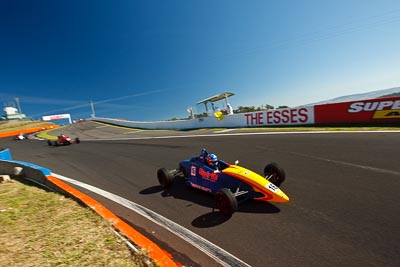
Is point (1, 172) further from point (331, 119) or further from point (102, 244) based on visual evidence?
point (331, 119)

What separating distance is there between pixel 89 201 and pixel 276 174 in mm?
4243

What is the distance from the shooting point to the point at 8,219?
457 cm

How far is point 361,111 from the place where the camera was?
13.0m

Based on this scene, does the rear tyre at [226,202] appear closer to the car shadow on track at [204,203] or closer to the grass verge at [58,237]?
the car shadow on track at [204,203]

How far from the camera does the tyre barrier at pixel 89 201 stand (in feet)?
9.95

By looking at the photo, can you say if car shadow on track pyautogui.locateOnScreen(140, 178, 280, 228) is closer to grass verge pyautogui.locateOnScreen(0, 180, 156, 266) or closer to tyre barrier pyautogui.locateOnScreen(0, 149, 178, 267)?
tyre barrier pyautogui.locateOnScreen(0, 149, 178, 267)

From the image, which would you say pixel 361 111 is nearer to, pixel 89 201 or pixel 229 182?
pixel 229 182

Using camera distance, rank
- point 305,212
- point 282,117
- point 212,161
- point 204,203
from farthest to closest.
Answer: point 282,117
point 212,161
point 204,203
point 305,212

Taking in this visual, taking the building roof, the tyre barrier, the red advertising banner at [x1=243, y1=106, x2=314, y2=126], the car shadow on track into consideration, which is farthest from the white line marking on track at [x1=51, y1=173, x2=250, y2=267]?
the building roof

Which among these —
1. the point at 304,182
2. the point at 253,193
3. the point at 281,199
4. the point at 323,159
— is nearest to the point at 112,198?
the point at 253,193

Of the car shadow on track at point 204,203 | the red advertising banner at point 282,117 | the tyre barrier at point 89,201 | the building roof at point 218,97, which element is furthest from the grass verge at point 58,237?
the building roof at point 218,97

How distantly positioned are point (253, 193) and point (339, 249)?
1788mm

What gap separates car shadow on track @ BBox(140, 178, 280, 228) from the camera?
4298 millimetres

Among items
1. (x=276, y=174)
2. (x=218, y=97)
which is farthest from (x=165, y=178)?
(x=218, y=97)
